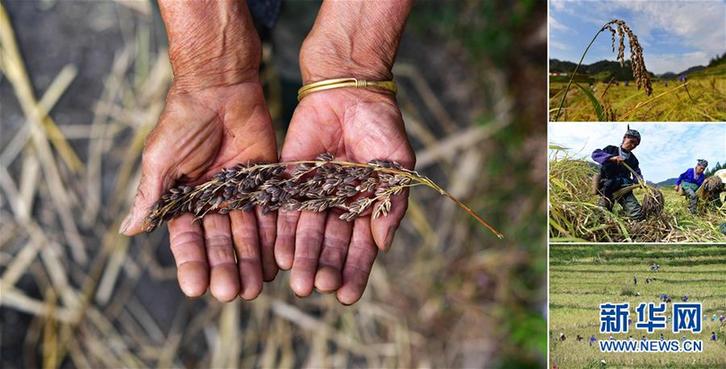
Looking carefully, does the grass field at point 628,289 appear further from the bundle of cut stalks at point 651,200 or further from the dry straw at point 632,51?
the dry straw at point 632,51

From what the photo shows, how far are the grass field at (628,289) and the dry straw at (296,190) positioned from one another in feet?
0.71

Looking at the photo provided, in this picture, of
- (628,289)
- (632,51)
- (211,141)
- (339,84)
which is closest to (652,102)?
(632,51)

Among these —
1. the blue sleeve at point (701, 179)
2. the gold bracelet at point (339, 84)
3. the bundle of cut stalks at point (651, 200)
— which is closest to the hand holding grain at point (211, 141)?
the gold bracelet at point (339, 84)

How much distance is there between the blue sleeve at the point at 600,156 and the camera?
1561 millimetres

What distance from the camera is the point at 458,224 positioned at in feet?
10.2

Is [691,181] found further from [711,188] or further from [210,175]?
[210,175]

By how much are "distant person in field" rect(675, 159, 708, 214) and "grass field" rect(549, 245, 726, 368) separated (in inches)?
4.5

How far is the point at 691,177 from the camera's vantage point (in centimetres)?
158

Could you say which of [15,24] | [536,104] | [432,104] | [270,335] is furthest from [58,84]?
[536,104]

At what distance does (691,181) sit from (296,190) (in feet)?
2.92

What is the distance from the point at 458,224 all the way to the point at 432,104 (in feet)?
1.77

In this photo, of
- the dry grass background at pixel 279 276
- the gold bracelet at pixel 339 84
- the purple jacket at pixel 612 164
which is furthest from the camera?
the dry grass background at pixel 279 276

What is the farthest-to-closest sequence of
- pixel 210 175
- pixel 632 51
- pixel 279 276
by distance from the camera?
pixel 279 276 → pixel 210 175 → pixel 632 51

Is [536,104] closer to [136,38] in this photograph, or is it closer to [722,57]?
[722,57]
